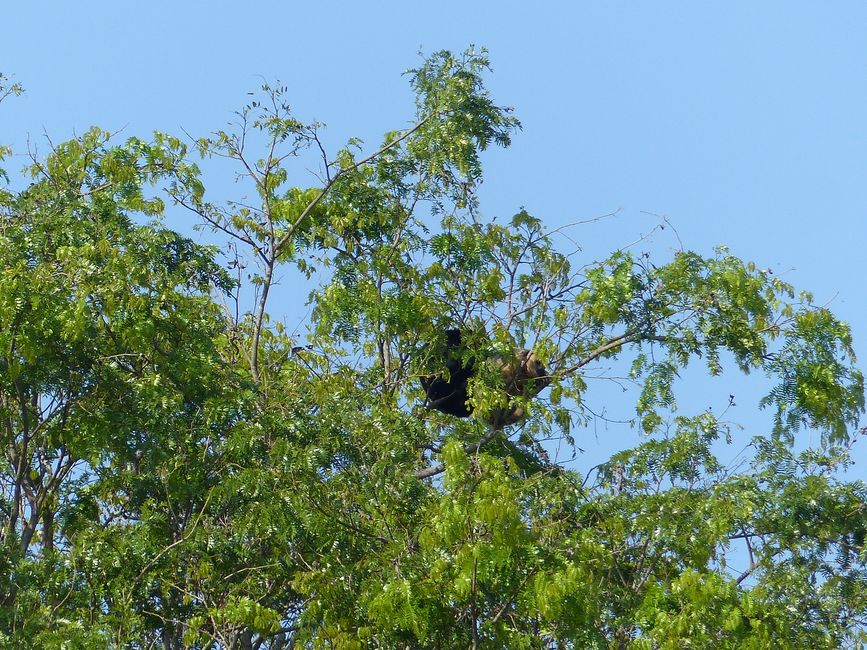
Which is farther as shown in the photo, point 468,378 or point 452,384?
point 452,384

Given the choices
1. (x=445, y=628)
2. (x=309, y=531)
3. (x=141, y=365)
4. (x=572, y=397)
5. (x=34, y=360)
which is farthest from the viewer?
(x=572, y=397)

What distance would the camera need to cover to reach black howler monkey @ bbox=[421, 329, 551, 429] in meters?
12.3

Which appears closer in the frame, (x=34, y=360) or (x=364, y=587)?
A: (x=364, y=587)

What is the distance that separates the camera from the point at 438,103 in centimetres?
1340

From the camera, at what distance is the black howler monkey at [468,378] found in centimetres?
1231

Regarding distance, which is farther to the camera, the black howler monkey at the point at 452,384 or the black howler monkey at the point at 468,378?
the black howler monkey at the point at 452,384

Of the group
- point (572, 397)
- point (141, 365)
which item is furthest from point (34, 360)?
point (572, 397)

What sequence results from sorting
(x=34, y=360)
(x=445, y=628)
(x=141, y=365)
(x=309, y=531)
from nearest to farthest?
1. (x=445, y=628)
2. (x=309, y=531)
3. (x=34, y=360)
4. (x=141, y=365)

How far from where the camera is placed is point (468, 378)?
1226 centimetres

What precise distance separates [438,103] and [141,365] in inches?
146

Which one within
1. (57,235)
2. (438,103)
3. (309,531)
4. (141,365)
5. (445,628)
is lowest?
(445,628)

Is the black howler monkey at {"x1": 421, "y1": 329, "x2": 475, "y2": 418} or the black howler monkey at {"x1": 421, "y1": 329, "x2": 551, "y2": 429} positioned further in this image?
the black howler monkey at {"x1": 421, "y1": 329, "x2": 475, "y2": 418}

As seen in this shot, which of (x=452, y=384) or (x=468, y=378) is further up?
(x=452, y=384)

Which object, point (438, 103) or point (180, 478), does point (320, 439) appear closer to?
point (180, 478)
